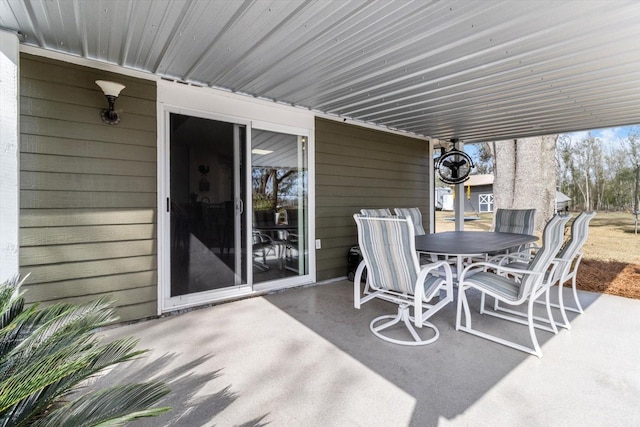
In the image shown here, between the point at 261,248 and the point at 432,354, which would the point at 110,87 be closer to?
the point at 261,248

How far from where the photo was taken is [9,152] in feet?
8.11

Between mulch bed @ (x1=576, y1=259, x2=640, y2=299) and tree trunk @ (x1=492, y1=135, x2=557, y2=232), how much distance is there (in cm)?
215

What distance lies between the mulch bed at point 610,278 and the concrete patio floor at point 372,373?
4.05ft

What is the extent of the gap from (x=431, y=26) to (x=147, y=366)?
3335 millimetres

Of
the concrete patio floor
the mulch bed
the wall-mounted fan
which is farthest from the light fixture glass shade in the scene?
the mulch bed

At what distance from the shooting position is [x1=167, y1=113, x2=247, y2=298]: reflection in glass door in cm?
359

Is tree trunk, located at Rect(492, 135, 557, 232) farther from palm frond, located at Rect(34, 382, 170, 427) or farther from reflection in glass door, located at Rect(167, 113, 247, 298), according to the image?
palm frond, located at Rect(34, 382, 170, 427)

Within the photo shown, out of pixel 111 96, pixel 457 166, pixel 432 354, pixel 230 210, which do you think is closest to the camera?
pixel 432 354

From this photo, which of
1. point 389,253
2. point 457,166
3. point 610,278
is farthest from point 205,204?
point 610,278

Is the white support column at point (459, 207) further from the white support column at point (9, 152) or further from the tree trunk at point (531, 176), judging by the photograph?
the white support column at point (9, 152)

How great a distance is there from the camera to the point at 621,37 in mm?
2514

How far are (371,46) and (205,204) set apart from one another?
8.07 ft

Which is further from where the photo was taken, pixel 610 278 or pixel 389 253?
pixel 610 278

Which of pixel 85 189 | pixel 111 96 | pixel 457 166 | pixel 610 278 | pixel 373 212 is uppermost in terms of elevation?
pixel 111 96
